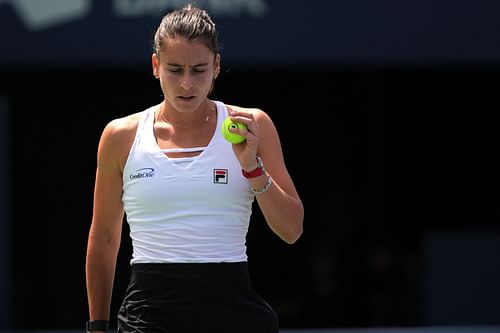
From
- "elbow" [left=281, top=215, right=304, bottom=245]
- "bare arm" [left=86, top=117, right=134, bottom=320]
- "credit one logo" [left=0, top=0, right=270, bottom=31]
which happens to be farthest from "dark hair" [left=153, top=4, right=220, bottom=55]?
"credit one logo" [left=0, top=0, right=270, bottom=31]

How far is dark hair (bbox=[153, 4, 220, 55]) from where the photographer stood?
2.60 meters

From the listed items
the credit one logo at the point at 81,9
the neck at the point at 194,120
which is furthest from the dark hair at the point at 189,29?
the credit one logo at the point at 81,9

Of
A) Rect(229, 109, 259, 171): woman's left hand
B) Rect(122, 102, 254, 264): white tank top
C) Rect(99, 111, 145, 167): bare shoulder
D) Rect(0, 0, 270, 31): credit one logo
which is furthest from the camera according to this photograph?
Rect(0, 0, 270, 31): credit one logo

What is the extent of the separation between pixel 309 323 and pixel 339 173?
1.11m

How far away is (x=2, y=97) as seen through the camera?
261 inches

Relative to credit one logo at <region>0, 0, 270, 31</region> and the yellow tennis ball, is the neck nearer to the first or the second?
the yellow tennis ball

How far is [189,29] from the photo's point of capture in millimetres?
2602

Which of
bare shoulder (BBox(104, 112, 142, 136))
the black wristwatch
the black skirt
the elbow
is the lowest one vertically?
the black wristwatch

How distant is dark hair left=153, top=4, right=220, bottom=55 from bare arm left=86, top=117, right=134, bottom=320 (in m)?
0.27

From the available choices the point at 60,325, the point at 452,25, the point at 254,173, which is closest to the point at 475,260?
the point at 452,25

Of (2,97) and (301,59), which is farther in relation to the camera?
(2,97)

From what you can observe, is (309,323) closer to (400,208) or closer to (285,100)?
(400,208)

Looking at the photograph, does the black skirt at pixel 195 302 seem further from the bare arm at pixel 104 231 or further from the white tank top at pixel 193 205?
the bare arm at pixel 104 231

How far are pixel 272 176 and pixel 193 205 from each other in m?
0.22
